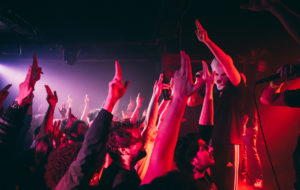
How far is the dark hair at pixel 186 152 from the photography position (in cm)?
154

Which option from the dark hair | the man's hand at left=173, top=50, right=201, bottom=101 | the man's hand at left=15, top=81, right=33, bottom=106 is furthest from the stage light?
the man's hand at left=173, top=50, right=201, bottom=101

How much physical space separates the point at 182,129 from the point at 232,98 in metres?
3.33

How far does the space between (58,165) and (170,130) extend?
3.57ft

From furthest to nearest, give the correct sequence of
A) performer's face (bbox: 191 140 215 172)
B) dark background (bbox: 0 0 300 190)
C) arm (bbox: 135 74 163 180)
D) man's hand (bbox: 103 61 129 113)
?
1. dark background (bbox: 0 0 300 190)
2. arm (bbox: 135 74 163 180)
3. performer's face (bbox: 191 140 215 172)
4. man's hand (bbox: 103 61 129 113)

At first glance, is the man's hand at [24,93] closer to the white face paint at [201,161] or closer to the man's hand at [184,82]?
the man's hand at [184,82]

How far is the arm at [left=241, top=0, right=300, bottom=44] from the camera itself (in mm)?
1207

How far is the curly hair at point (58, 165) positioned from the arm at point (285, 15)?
2.15 metres

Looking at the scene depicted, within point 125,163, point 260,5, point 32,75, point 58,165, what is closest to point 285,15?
point 260,5

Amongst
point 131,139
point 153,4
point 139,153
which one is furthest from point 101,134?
point 153,4

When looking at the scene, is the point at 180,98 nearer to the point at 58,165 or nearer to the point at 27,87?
the point at 58,165

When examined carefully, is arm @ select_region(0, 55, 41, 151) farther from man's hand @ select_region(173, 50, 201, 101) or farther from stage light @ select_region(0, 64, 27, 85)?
stage light @ select_region(0, 64, 27, 85)

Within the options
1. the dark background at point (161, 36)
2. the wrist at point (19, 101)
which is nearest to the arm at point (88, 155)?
the wrist at point (19, 101)

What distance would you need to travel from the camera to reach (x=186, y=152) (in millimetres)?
1584

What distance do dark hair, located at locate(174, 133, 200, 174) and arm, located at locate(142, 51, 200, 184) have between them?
0.76 m
